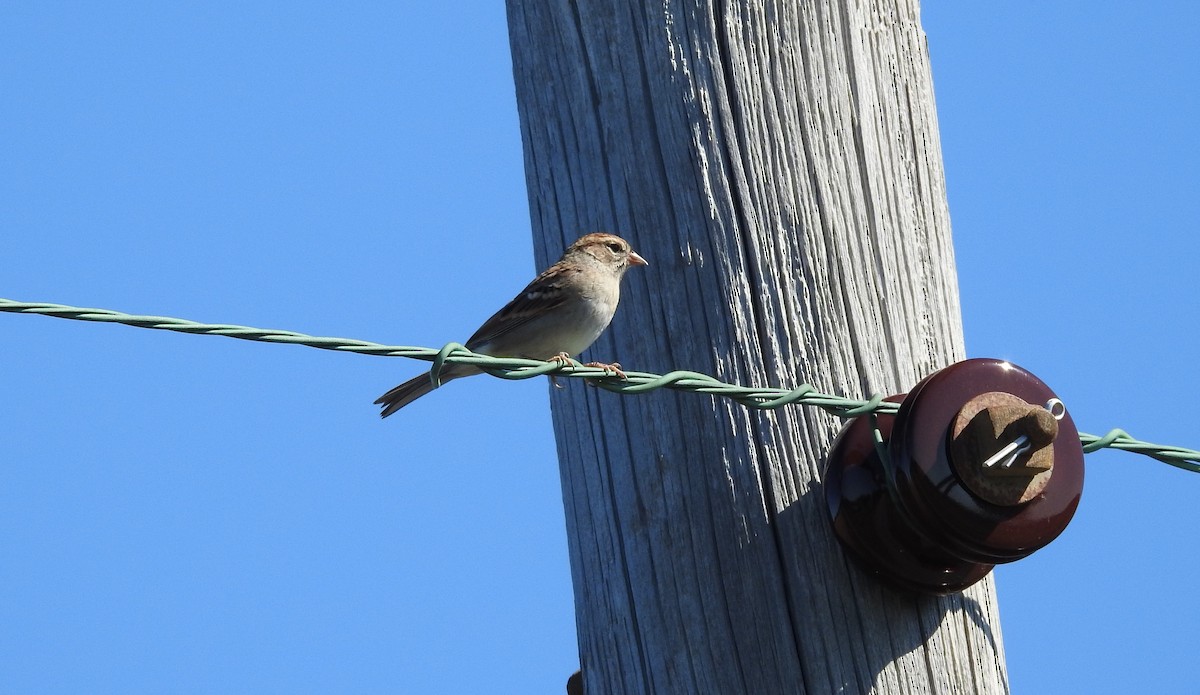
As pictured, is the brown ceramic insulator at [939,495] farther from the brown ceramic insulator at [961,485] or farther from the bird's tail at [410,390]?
the bird's tail at [410,390]

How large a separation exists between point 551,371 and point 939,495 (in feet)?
3.36

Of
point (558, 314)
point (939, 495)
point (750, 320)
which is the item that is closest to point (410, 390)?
point (558, 314)

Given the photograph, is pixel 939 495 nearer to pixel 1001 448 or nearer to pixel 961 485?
pixel 961 485

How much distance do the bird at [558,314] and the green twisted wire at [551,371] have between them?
1.87ft

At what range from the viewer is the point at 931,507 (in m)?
3.69

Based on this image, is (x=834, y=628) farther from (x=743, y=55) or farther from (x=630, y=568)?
(x=743, y=55)

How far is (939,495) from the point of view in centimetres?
367

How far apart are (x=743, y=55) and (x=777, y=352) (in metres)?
0.85

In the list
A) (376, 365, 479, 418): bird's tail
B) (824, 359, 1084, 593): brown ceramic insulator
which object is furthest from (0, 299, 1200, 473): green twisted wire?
(376, 365, 479, 418): bird's tail

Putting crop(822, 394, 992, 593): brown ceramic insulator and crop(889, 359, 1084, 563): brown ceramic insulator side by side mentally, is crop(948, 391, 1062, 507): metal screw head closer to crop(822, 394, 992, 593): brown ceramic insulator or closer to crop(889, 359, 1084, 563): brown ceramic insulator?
crop(889, 359, 1084, 563): brown ceramic insulator

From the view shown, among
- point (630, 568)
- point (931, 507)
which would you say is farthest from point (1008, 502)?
point (630, 568)

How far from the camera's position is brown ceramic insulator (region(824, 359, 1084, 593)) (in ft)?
12.1

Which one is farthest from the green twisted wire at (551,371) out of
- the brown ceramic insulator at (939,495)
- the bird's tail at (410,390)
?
the bird's tail at (410,390)

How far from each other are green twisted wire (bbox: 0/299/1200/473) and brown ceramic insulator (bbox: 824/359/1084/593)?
0.14m
